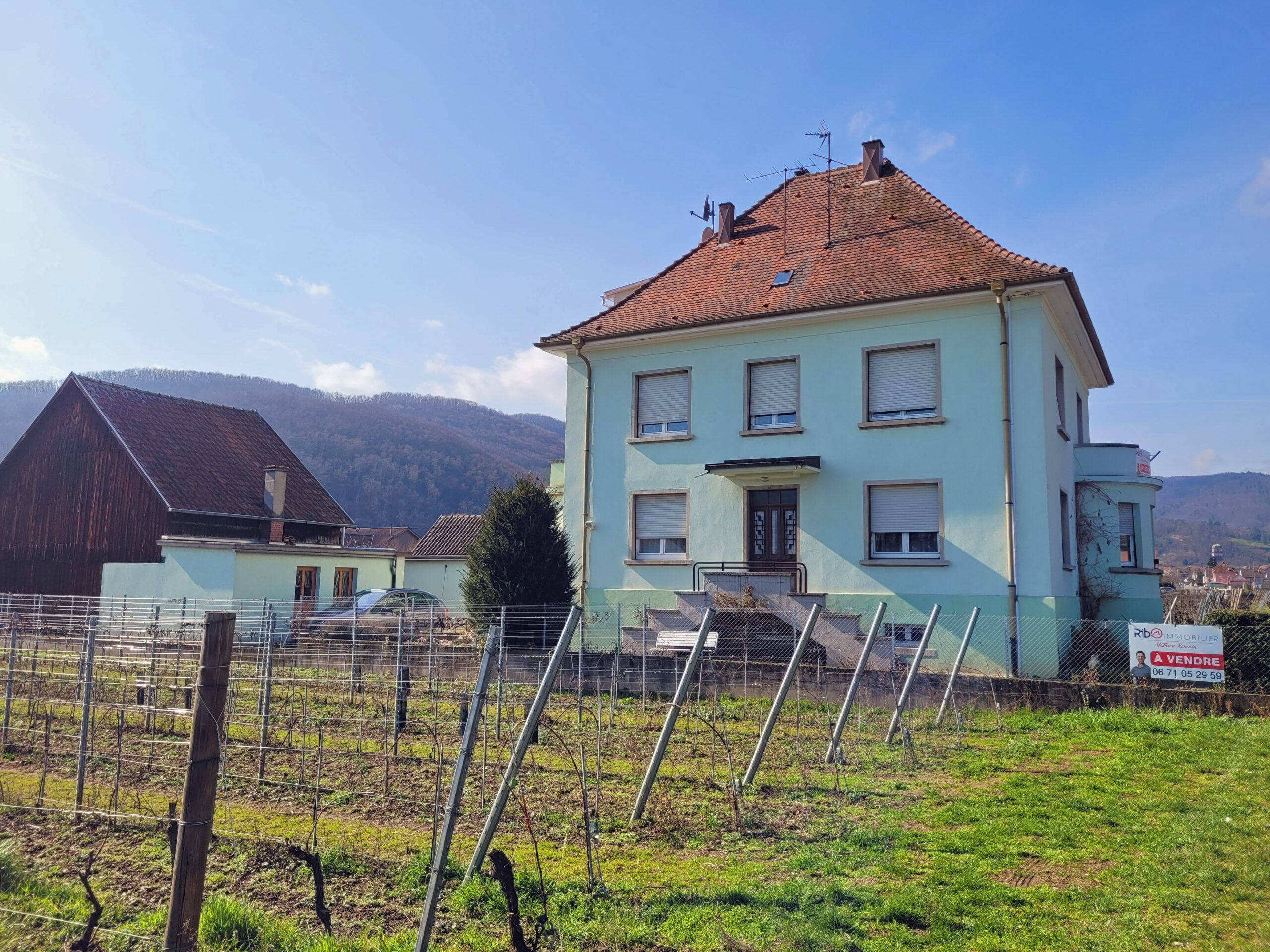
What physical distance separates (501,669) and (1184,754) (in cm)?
837

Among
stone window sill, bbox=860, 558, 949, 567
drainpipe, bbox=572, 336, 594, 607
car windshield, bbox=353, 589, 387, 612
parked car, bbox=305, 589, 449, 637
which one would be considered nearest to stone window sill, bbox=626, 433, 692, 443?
drainpipe, bbox=572, 336, 594, 607

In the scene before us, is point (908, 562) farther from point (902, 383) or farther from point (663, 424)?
point (663, 424)

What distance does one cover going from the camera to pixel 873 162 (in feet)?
74.6

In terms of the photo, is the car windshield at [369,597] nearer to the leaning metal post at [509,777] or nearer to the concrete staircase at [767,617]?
the concrete staircase at [767,617]

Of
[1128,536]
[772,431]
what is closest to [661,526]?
[772,431]

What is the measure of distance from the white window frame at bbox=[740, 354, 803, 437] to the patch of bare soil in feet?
45.6

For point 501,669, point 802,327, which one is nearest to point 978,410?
point 802,327

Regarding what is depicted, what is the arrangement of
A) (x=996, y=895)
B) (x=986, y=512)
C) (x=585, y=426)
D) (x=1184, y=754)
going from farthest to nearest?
(x=585, y=426), (x=986, y=512), (x=1184, y=754), (x=996, y=895)

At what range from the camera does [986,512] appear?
1753 cm

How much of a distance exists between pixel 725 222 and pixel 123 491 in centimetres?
2267

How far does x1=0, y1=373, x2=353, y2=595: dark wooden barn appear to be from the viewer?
30.4 metres

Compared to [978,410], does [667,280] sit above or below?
above

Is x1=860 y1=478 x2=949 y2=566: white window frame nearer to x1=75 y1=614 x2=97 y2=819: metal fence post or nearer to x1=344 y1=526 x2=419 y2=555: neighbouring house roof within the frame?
x1=75 y1=614 x2=97 y2=819: metal fence post

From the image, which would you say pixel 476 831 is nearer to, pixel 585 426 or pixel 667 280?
pixel 585 426
